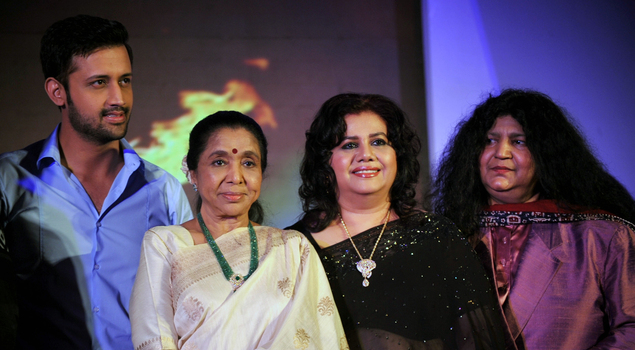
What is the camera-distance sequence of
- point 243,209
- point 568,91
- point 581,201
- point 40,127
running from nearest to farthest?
point 243,209 → point 581,201 → point 40,127 → point 568,91

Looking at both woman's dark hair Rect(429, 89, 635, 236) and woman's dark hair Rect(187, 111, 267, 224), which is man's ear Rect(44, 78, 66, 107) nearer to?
woman's dark hair Rect(187, 111, 267, 224)

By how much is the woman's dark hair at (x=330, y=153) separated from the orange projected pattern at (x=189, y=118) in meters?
1.43

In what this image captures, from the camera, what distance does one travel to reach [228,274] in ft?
6.04

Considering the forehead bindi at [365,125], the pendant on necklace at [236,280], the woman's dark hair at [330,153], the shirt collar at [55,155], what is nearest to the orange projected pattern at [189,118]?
the shirt collar at [55,155]

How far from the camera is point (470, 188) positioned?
2.61m

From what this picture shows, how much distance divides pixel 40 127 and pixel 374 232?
2.57 m

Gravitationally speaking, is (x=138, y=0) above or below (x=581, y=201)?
above

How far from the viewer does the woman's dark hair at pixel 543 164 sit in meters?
2.46

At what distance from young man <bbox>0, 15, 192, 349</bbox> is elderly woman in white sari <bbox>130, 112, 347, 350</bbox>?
1.41 feet

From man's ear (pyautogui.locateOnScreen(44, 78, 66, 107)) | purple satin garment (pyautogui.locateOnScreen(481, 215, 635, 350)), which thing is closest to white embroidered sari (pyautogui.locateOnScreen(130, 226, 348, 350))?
man's ear (pyautogui.locateOnScreen(44, 78, 66, 107))

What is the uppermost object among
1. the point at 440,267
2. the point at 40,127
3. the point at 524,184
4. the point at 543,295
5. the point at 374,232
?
the point at 40,127

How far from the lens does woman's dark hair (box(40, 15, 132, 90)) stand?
2.13 metres

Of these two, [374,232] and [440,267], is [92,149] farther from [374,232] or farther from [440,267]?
[440,267]

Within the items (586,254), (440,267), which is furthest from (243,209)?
(586,254)
